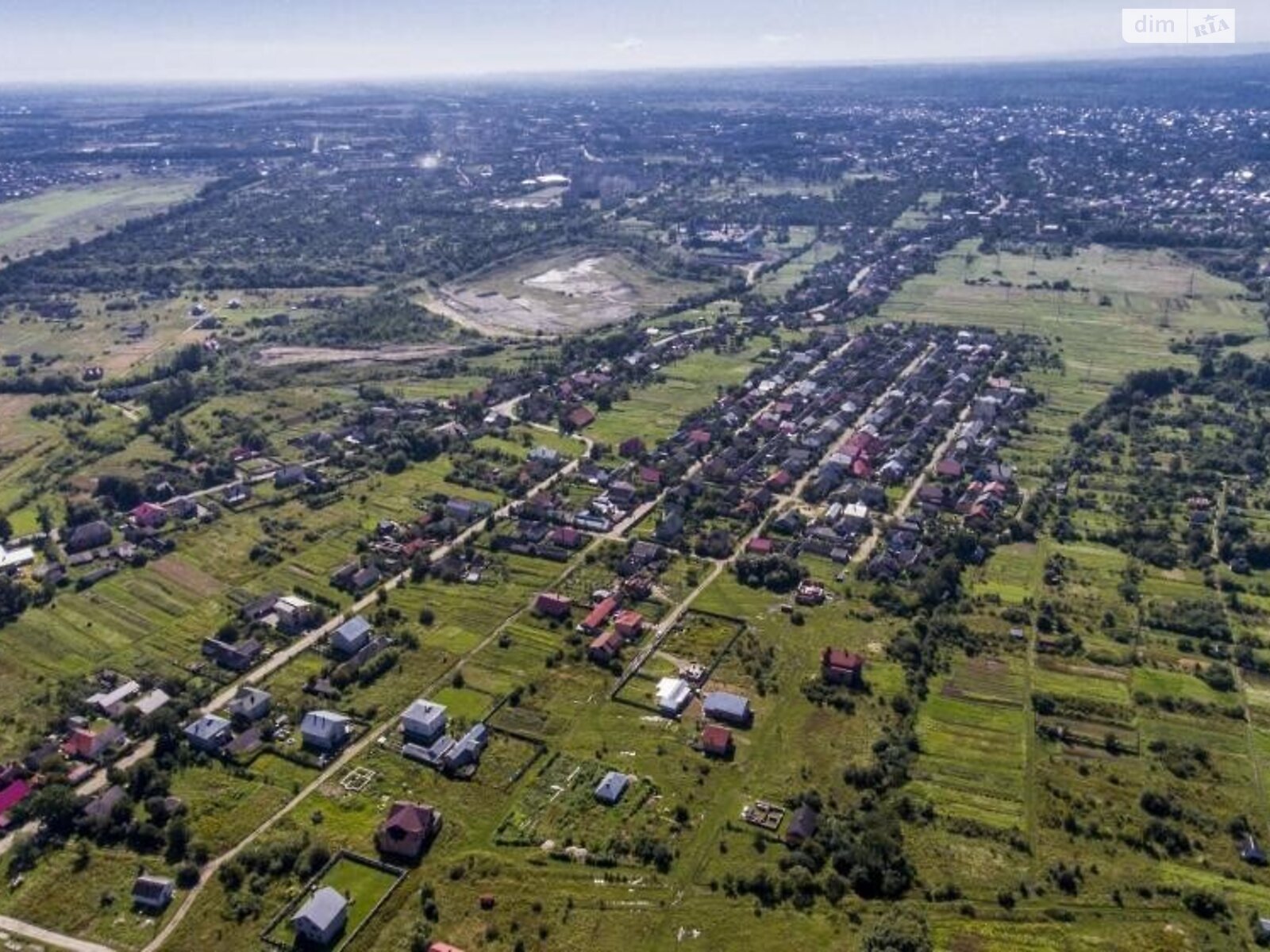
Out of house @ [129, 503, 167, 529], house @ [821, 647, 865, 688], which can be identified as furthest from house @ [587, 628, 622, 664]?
house @ [129, 503, 167, 529]

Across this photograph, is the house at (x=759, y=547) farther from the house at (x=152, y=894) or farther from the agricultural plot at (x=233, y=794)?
the house at (x=152, y=894)

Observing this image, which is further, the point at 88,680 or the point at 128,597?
the point at 128,597

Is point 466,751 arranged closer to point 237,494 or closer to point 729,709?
point 729,709

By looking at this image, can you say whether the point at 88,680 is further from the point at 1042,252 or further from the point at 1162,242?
the point at 1162,242

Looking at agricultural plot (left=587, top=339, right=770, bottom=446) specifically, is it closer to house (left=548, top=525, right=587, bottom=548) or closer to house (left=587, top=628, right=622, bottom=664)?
house (left=548, top=525, right=587, bottom=548)

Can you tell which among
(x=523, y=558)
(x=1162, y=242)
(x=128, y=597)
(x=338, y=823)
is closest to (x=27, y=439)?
(x=128, y=597)

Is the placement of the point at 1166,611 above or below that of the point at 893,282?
below

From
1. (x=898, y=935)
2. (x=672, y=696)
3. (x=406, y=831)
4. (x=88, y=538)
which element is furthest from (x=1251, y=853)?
(x=88, y=538)
